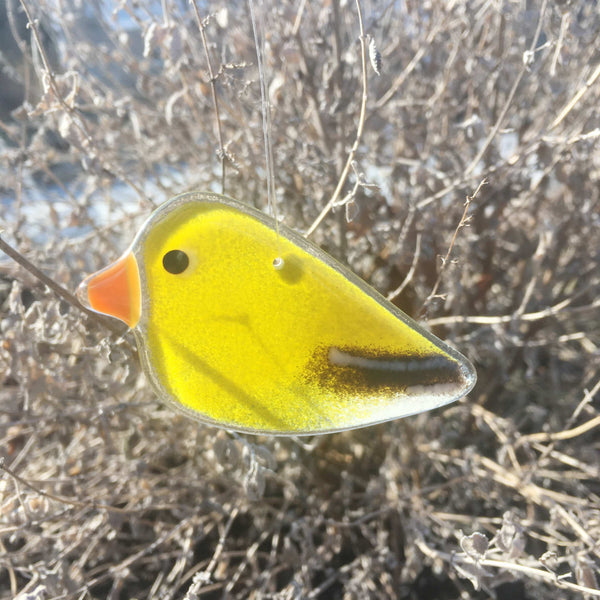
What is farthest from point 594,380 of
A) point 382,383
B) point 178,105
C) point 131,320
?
point 178,105

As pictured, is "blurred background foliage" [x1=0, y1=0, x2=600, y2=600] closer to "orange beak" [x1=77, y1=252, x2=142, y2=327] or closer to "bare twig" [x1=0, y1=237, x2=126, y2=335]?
"bare twig" [x1=0, y1=237, x2=126, y2=335]

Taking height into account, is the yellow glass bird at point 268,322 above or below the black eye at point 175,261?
below

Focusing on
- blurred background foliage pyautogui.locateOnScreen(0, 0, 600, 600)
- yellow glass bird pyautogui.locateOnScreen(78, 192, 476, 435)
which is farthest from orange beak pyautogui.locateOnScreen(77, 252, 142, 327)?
blurred background foliage pyautogui.locateOnScreen(0, 0, 600, 600)

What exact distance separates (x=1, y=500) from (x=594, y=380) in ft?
2.96

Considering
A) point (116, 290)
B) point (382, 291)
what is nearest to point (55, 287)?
point (116, 290)

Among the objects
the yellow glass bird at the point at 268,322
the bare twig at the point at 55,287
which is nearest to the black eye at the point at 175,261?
the yellow glass bird at the point at 268,322

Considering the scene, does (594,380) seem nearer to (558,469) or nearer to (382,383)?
(558,469)

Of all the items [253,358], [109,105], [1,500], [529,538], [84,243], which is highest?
[109,105]

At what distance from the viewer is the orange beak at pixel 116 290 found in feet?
1.34

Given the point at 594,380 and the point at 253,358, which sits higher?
the point at 253,358

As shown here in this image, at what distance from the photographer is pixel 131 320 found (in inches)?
16.7

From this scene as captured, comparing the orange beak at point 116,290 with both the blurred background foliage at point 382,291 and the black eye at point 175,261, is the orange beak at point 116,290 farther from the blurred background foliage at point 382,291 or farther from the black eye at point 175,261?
the blurred background foliage at point 382,291

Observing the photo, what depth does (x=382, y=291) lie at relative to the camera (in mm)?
839

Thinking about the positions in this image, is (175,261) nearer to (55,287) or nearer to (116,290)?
(116,290)
